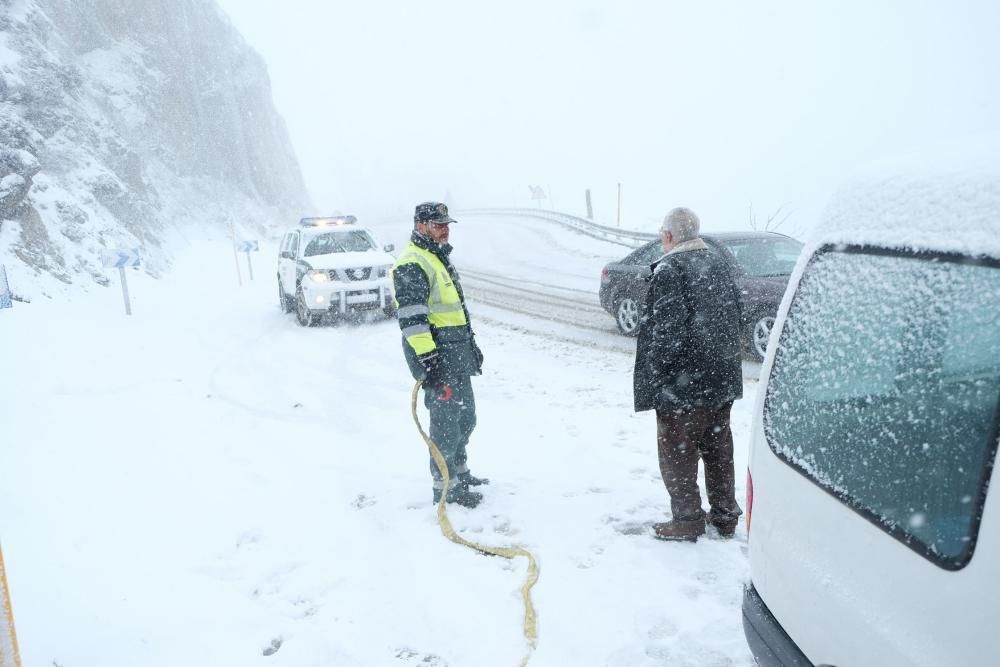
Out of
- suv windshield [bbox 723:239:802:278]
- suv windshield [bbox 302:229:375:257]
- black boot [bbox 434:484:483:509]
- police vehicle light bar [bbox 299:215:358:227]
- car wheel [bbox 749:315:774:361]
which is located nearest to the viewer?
black boot [bbox 434:484:483:509]

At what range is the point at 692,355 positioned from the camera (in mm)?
3406

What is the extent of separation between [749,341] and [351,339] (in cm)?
576

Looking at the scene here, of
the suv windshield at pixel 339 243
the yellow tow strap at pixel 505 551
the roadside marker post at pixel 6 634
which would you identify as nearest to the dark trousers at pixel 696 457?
the yellow tow strap at pixel 505 551

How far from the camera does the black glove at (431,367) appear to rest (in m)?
4.01

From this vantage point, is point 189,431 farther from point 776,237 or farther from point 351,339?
point 776,237

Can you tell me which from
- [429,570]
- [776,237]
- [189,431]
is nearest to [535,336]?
[776,237]

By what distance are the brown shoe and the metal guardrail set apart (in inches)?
406

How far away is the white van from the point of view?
132 centimetres

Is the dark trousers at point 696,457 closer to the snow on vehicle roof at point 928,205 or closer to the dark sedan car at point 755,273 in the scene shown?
the snow on vehicle roof at point 928,205

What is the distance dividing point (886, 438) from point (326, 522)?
140 inches

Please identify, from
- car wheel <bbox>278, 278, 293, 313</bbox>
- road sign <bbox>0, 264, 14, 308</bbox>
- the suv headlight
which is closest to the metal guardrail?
the suv headlight

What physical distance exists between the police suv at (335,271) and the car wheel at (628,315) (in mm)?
3919

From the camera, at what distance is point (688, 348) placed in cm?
341

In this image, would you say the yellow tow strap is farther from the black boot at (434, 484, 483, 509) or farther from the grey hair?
the grey hair
